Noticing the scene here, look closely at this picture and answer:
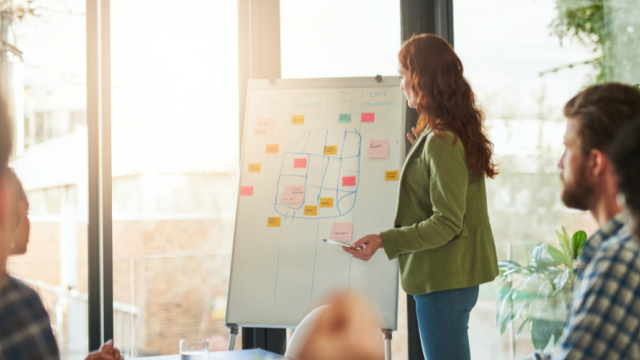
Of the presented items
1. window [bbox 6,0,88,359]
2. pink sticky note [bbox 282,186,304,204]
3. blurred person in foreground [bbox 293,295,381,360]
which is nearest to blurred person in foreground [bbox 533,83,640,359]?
blurred person in foreground [bbox 293,295,381,360]

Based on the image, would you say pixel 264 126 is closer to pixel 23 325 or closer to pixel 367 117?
pixel 367 117

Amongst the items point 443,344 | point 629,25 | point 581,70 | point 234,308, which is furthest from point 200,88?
point 629,25

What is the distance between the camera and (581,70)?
8.52 ft

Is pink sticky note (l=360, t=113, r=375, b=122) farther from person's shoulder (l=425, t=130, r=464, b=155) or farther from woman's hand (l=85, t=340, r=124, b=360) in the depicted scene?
woman's hand (l=85, t=340, r=124, b=360)

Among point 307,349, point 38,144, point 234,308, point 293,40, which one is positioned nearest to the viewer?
point 307,349

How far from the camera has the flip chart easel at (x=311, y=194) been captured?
7.43ft

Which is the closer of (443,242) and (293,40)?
(443,242)

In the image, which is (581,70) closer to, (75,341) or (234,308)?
(234,308)

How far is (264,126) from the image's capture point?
8.12 ft

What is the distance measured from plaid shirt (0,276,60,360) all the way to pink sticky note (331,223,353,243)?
61.3 inches

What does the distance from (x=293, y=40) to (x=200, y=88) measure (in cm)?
62

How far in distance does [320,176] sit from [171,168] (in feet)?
2.91

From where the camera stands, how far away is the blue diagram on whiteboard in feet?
7.70

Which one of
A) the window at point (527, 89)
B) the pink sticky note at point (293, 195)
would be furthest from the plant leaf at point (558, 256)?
the pink sticky note at point (293, 195)
